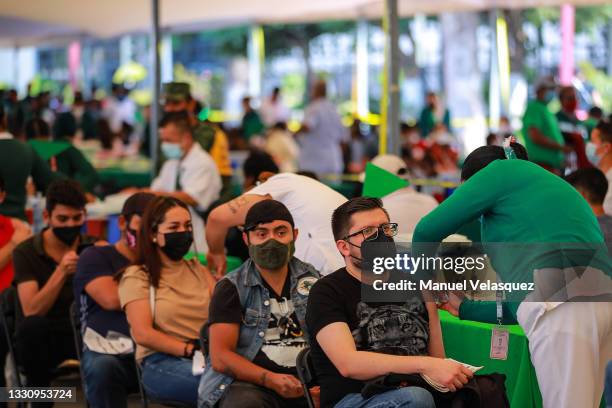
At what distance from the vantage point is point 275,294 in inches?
174

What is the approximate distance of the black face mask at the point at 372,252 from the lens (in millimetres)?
3838

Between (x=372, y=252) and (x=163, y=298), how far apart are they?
138cm

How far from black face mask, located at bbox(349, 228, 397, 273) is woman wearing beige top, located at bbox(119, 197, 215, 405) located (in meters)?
1.20

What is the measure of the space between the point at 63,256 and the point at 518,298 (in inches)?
100

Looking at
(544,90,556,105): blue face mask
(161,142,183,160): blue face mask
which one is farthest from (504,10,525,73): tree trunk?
(161,142,183,160): blue face mask

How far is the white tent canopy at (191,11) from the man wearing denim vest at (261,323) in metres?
9.06

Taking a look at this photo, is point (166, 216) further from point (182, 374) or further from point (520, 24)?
point (520, 24)

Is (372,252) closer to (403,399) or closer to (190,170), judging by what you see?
(403,399)

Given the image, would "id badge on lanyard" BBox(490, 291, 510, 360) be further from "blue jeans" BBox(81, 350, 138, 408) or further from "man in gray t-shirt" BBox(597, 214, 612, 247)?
"blue jeans" BBox(81, 350, 138, 408)

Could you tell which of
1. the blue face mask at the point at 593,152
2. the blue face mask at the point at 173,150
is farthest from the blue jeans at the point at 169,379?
the blue face mask at the point at 593,152

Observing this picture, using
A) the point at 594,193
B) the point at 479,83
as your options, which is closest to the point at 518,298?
the point at 594,193

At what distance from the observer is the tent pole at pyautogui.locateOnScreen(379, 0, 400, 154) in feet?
26.8

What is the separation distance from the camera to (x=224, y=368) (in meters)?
4.27

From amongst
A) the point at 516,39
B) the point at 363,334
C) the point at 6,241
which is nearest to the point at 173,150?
the point at 6,241
